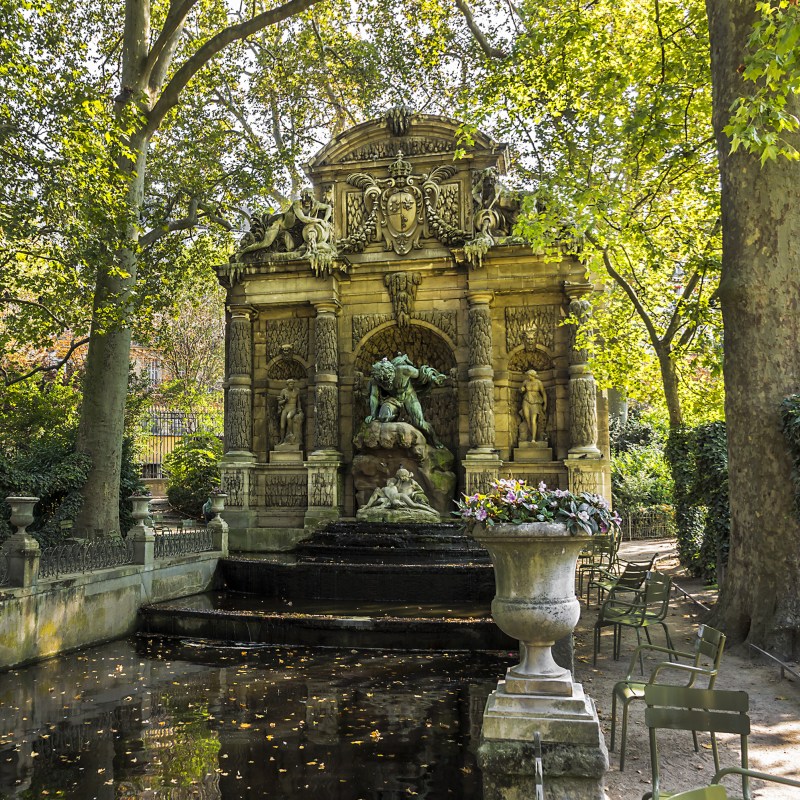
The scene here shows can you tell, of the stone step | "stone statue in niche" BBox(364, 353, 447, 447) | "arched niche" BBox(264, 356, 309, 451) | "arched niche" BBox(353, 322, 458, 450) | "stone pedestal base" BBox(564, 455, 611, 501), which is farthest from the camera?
"arched niche" BBox(264, 356, 309, 451)

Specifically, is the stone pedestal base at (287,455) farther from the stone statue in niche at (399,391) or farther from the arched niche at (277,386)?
the stone statue in niche at (399,391)

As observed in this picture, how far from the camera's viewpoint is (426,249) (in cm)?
1528

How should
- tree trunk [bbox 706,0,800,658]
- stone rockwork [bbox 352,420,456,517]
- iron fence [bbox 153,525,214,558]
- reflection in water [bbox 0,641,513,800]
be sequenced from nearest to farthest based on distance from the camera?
reflection in water [bbox 0,641,513,800] → tree trunk [bbox 706,0,800,658] → iron fence [bbox 153,525,214,558] → stone rockwork [bbox 352,420,456,517]

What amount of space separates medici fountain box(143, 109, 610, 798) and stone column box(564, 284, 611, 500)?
0.04 metres

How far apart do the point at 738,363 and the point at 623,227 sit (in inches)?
203

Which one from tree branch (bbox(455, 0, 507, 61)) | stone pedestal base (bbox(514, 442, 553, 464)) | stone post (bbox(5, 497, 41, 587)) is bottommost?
stone post (bbox(5, 497, 41, 587))

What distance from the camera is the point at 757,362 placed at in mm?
7195

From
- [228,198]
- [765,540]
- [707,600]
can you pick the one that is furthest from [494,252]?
[765,540]

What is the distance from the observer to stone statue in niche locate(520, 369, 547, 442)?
14.5m

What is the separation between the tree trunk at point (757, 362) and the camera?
6812 millimetres

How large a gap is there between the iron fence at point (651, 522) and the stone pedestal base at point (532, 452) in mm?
7214

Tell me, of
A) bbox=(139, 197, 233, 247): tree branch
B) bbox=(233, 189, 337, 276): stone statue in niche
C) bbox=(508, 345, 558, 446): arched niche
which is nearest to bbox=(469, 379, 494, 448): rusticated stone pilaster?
bbox=(508, 345, 558, 446): arched niche

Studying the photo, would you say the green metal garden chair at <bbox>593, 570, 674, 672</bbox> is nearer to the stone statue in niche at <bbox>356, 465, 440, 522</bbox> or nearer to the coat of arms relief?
the stone statue in niche at <bbox>356, 465, 440, 522</bbox>

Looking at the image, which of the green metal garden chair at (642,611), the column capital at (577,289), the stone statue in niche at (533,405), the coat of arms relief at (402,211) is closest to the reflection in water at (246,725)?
the green metal garden chair at (642,611)
